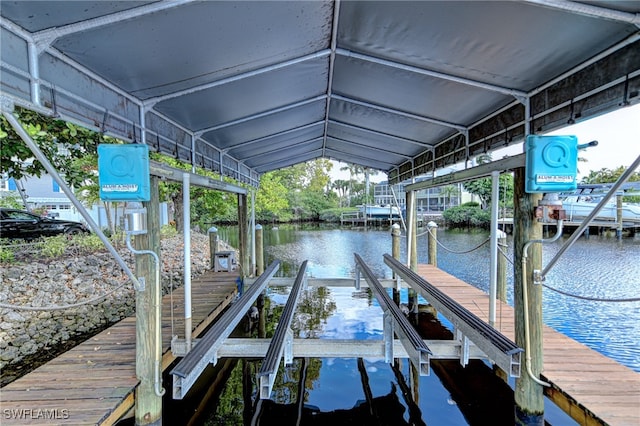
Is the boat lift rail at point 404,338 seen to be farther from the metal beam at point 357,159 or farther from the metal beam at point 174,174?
the metal beam at point 357,159

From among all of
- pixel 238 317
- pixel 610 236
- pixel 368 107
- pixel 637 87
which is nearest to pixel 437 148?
pixel 368 107

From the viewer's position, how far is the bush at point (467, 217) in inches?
891

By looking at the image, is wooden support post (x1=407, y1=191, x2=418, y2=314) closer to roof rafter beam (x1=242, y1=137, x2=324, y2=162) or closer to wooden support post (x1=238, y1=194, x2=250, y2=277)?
roof rafter beam (x1=242, y1=137, x2=324, y2=162)

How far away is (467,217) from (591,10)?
23359 millimetres

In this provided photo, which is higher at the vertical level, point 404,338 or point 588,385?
point 404,338

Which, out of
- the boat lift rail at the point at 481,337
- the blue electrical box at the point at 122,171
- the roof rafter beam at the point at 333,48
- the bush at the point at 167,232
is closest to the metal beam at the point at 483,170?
the boat lift rail at the point at 481,337

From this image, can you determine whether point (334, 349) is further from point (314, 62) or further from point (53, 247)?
point (53, 247)

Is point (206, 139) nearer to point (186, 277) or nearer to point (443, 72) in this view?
point (186, 277)

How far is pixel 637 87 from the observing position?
2.03m

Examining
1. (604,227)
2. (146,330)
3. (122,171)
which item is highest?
(122,171)

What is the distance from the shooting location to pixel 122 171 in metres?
2.38

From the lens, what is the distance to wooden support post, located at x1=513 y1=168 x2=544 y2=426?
2.66 metres

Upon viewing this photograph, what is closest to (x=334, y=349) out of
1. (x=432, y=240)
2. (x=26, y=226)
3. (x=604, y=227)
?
(x=432, y=240)

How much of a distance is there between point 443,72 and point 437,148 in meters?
2.87
